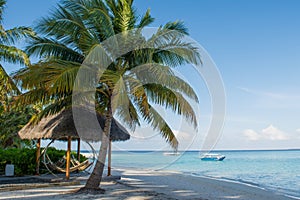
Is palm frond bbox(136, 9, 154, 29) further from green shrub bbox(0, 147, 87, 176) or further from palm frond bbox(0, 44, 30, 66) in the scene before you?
green shrub bbox(0, 147, 87, 176)

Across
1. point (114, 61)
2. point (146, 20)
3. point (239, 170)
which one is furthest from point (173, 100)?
point (239, 170)

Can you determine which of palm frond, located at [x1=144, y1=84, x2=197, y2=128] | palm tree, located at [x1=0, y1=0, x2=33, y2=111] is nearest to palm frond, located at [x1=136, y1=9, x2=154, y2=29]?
palm frond, located at [x1=144, y1=84, x2=197, y2=128]

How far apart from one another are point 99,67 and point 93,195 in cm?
294

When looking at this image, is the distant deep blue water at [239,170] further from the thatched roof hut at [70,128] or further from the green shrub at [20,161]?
the green shrub at [20,161]

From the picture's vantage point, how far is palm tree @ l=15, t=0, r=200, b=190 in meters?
6.92

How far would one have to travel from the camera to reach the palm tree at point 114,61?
6922 mm

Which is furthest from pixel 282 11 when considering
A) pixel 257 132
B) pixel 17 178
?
pixel 257 132

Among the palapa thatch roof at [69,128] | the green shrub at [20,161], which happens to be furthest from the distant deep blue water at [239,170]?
the green shrub at [20,161]

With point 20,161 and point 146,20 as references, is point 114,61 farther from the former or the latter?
point 20,161

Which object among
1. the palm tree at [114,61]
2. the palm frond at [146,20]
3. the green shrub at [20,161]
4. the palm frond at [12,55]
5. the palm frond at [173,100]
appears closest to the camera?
the palm tree at [114,61]

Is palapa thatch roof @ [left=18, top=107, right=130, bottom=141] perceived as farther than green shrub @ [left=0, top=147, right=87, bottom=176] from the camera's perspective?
No

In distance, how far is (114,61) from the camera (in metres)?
7.41

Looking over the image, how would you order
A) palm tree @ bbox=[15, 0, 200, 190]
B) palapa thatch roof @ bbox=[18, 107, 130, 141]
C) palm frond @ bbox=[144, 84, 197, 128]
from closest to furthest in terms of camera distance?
palm tree @ bbox=[15, 0, 200, 190]
palm frond @ bbox=[144, 84, 197, 128]
palapa thatch roof @ bbox=[18, 107, 130, 141]

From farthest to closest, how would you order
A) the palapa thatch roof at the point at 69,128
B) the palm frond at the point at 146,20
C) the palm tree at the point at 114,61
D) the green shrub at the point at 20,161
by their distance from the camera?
1. the green shrub at the point at 20,161
2. the palapa thatch roof at the point at 69,128
3. the palm frond at the point at 146,20
4. the palm tree at the point at 114,61
